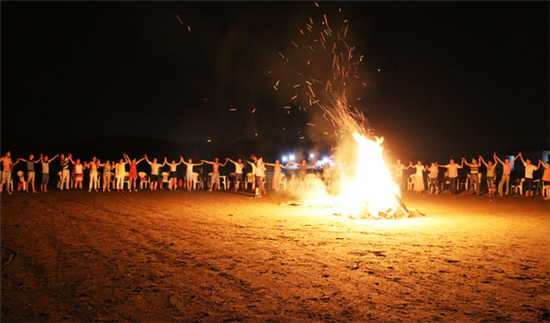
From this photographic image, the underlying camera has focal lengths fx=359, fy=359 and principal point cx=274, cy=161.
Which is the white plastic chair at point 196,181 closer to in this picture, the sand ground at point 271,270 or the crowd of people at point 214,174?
the crowd of people at point 214,174

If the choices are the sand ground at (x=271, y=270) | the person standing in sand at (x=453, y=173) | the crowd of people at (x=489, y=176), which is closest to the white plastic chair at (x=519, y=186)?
the crowd of people at (x=489, y=176)

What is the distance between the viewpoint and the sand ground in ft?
13.3

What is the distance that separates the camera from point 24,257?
6.03m

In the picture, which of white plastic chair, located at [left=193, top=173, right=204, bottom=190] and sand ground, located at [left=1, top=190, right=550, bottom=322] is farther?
white plastic chair, located at [left=193, top=173, right=204, bottom=190]

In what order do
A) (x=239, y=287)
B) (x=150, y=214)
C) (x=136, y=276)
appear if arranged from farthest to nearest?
(x=150, y=214)
(x=136, y=276)
(x=239, y=287)

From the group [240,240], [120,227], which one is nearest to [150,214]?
[120,227]

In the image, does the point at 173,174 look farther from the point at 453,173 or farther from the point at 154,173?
the point at 453,173

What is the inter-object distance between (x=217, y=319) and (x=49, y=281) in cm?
268

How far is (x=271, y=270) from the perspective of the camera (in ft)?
17.9

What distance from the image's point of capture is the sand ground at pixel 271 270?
4.04 metres

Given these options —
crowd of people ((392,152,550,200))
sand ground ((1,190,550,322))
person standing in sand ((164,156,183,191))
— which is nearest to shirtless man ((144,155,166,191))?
person standing in sand ((164,156,183,191))

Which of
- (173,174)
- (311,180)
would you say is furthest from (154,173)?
(311,180)

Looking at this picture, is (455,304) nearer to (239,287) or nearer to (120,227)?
(239,287)

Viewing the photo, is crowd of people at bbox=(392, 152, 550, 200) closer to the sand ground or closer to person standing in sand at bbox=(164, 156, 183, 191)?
the sand ground
